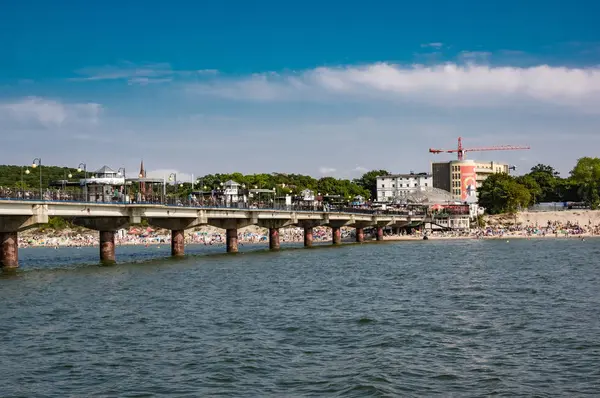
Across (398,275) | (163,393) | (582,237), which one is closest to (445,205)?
(582,237)

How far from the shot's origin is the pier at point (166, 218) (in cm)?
6756

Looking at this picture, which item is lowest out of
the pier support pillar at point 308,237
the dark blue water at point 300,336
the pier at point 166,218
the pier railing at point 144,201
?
the dark blue water at point 300,336

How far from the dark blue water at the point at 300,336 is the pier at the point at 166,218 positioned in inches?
261

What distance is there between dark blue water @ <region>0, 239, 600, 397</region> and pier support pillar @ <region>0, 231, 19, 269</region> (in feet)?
22.4

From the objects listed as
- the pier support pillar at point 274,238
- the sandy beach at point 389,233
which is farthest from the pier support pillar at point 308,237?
the sandy beach at point 389,233

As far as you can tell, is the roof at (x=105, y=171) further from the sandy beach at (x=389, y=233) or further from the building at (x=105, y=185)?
the sandy beach at (x=389, y=233)

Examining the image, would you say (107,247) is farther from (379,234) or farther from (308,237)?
(379,234)

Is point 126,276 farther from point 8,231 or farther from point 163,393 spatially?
point 163,393

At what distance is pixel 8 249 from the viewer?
69812mm

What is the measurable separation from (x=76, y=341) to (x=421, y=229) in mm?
136506

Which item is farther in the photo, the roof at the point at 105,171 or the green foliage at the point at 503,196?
the green foliage at the point at 503,196

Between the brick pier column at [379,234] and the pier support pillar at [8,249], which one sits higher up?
the pier support pillar at [8,249]

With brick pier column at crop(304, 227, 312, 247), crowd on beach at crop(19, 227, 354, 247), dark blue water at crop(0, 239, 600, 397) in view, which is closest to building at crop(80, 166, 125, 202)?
dark blue water at crop(0, 239, 600, 397)

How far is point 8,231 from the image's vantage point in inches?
2687
